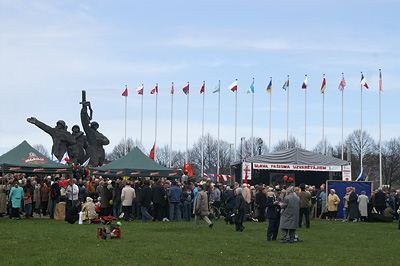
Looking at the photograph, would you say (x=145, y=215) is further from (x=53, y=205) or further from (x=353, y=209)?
(x=353, y=209)

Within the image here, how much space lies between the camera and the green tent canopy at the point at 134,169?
2698 centimetres

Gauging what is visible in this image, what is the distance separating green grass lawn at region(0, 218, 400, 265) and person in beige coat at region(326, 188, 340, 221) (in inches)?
334

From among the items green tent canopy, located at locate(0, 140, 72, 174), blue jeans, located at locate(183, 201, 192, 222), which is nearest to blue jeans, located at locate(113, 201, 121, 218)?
green tent canopy, located at locate(0, 140, 72, 174)

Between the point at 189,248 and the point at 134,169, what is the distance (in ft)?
41.6

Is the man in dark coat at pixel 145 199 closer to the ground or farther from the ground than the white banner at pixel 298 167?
closer to the ground

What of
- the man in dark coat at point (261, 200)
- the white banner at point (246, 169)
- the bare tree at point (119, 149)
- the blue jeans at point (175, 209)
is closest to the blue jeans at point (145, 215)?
the blue jeans at point (175, 209)

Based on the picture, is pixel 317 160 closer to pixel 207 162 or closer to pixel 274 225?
pixel 274 225

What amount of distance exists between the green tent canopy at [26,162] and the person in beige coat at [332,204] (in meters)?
11.9

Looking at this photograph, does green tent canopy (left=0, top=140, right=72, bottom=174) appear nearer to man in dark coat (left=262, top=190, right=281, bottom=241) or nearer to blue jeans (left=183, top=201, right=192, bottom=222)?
blue jeans (left=183, top=201, right=192, bottom=222)

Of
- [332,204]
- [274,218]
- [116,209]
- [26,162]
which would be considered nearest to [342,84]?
[332,204]

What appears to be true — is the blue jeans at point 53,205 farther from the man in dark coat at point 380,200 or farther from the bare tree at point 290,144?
the bare tree at point 290,144

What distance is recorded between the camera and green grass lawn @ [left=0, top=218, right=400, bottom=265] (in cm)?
1250

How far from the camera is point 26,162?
25.4 meters

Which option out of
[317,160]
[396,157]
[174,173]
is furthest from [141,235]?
[396,157]
